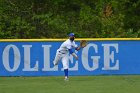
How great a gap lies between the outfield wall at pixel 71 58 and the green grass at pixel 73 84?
725 mm

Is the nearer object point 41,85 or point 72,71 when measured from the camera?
point 41,85

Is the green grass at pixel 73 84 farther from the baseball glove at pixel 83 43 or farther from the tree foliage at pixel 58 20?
the tree foliage at pixel 58 20

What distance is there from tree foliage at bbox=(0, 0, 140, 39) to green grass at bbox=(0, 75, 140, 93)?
766 cm

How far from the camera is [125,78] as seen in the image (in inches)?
816

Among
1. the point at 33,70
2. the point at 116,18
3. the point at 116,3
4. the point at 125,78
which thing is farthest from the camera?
the point at 116,3

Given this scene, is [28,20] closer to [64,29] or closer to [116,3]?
[64,29]

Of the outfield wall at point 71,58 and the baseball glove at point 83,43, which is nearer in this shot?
the baseball glove at point 83,43

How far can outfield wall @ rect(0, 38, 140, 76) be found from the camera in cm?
2222

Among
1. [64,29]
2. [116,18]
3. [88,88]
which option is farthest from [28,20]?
[88,88]

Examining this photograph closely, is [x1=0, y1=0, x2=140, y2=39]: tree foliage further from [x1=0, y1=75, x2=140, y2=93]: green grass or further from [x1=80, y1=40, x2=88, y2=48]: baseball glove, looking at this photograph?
[x1=0, y1=75, x2=140, y2=93]: green grass

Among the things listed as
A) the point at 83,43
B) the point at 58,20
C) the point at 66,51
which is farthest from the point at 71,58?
the point at 58,20

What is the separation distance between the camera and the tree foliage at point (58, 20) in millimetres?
29031

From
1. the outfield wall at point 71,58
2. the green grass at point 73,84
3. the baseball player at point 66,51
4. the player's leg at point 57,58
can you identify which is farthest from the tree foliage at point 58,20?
the baseball player at point 66,51

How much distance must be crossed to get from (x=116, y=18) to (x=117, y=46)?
938 cm
